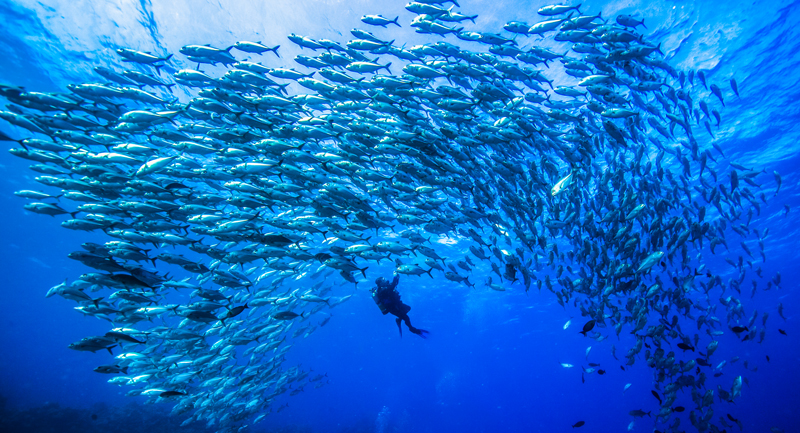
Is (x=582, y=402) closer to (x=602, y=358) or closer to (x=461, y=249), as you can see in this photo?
(x=602, y=358)

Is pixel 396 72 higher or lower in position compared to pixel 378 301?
higher

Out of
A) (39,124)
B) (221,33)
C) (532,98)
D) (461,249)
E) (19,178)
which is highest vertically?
(19,178)

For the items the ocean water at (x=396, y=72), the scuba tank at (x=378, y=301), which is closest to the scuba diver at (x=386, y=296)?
the scuba tank at (x=378, y=301)

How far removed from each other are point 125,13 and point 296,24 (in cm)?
544

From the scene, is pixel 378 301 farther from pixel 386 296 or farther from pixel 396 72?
pixel 396 72

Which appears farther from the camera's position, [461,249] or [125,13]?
[461,249]

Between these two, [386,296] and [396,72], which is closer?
[386,296]

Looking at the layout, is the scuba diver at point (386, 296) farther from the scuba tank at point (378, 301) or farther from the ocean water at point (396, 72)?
the ocean water at point (396, 72)

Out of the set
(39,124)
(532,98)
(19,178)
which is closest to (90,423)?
(19,178)

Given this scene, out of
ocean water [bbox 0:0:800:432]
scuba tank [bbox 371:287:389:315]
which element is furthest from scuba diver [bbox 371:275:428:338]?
ocean water [bbox 0:0:800:432]

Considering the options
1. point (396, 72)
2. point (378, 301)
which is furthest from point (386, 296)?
point (396, 72)

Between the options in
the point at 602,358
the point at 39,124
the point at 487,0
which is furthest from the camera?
the point at 602,358

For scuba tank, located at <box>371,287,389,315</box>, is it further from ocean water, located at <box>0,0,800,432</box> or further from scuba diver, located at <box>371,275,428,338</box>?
ocean water, located at <box>0,0,800,432</box>

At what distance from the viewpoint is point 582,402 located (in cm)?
14450
